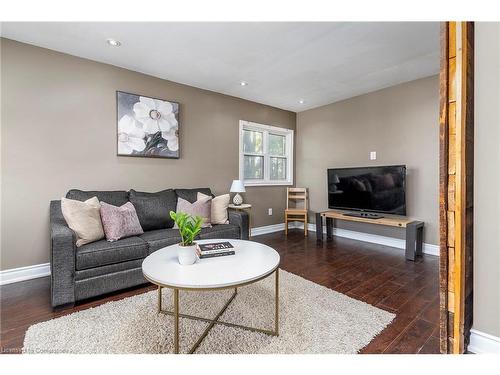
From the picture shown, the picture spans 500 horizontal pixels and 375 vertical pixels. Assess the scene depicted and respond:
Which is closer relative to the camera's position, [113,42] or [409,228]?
[113,42]

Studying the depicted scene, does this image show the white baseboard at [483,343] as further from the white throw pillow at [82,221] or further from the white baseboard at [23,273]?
the white baseboard at [23,273]

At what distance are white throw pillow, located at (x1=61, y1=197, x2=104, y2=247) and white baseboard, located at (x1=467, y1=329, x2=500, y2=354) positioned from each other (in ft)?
9.42

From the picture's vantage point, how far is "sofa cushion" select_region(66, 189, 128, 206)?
102 inches

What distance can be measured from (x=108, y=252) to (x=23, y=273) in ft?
3.96

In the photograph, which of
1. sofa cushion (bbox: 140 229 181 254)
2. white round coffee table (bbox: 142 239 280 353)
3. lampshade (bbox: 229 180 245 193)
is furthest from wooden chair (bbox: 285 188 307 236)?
white round coffee table (bbox: 142 239 280 353)

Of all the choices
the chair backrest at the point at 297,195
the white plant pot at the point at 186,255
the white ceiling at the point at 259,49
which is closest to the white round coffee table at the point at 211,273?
the white plant pot at the point at 186,255

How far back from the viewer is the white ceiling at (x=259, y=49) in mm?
2252

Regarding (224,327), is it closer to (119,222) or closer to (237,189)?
(119,222)

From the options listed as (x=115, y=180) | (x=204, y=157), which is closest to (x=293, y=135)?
(x=204, y=157)

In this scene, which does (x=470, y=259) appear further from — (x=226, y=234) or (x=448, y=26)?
(x=226, y=234)

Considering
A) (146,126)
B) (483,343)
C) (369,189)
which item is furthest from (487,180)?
(146,126)

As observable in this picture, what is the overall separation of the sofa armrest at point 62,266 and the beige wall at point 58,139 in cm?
97

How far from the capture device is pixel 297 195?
5.00m
